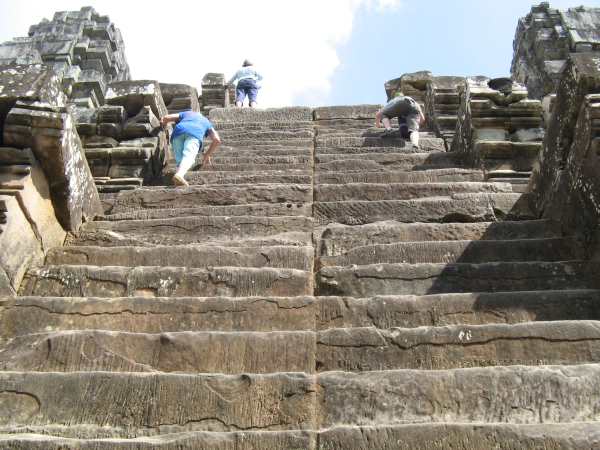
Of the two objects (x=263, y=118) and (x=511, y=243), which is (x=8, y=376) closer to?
(x=511, y=243)

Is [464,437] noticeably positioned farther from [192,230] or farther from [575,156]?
[192,230]

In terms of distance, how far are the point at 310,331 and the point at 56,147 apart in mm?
2265

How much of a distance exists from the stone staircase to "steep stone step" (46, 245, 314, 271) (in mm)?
12

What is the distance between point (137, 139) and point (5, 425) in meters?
4.79

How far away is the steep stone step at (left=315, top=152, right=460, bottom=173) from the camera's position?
682 centimetres

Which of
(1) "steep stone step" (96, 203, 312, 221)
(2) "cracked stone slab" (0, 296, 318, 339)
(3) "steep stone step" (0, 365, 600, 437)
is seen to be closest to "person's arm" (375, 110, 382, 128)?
(1) "steep stone step" (96, 203, 312, 221)

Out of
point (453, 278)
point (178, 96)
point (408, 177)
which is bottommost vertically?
point (453, 278)

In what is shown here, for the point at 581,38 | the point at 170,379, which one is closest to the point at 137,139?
the point at 170,379

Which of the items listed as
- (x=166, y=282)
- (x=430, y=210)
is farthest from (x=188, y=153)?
(x=166, y=282)

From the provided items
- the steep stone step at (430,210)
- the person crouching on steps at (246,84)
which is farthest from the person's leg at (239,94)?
the steep stone step at (430,210)

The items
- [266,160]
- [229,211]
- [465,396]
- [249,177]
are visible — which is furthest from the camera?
[266,160]

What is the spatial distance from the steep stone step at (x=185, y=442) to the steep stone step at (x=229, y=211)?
2737 mm

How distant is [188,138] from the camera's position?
7.00 meters

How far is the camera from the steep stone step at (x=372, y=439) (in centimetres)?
247
